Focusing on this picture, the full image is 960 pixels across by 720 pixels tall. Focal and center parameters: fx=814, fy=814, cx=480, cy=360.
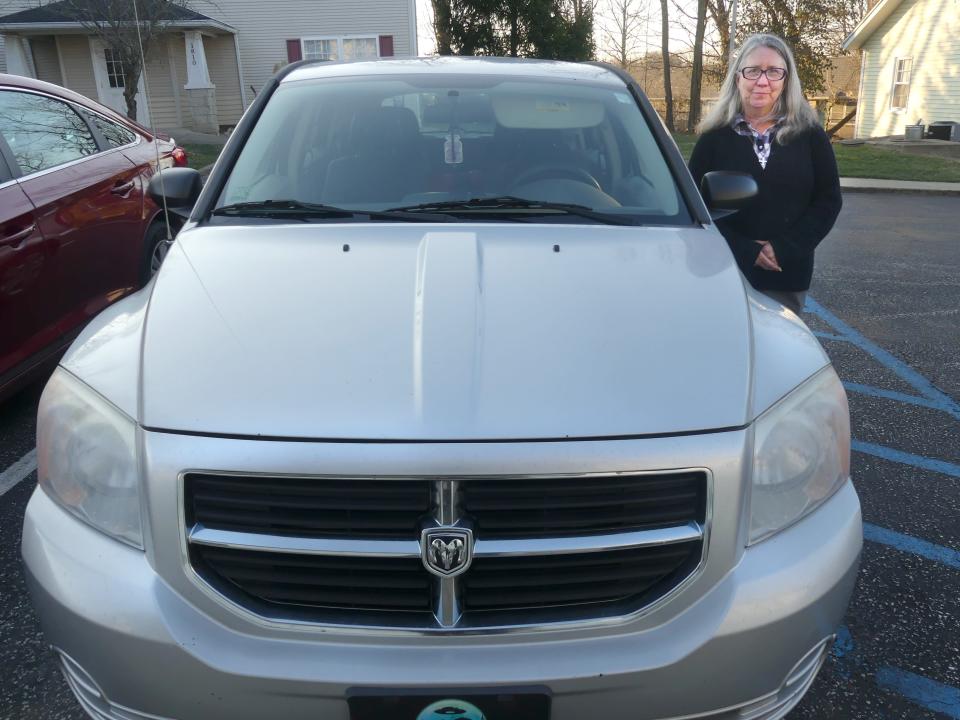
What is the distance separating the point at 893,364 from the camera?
4934 mm

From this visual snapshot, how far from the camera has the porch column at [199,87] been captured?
22.3m

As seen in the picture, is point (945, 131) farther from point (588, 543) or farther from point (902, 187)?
point (588, 543)

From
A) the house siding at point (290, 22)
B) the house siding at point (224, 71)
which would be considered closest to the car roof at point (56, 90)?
the house siding at point (290, 22)

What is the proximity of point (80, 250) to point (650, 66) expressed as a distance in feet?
139

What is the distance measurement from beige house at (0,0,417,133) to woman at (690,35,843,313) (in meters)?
20.2

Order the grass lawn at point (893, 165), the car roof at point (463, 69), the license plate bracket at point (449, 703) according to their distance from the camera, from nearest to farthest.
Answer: the license plate bracket at point (449, 703), the car roof at point (463, 69), the grass lawn at point (893, 165)

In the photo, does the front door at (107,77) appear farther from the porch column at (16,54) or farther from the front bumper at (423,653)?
the front bumper at (423,653)

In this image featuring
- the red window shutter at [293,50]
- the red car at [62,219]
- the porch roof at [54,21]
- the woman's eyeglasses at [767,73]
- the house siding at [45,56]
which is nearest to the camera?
the woman's eyeglasses at [767,73]

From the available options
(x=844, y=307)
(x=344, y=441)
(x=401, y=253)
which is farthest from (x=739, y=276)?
(x=844, y=307)

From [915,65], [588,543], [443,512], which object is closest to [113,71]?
[915,65]

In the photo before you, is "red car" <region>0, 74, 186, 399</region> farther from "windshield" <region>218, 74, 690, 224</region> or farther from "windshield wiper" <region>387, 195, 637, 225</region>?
"windshield wiper" <region>387, 195, 637, 225</region>

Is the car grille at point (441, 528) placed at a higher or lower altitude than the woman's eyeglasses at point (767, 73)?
lower

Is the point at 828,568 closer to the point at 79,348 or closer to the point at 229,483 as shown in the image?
the point at 229,483

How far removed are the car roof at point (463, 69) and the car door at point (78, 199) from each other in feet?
5.09
